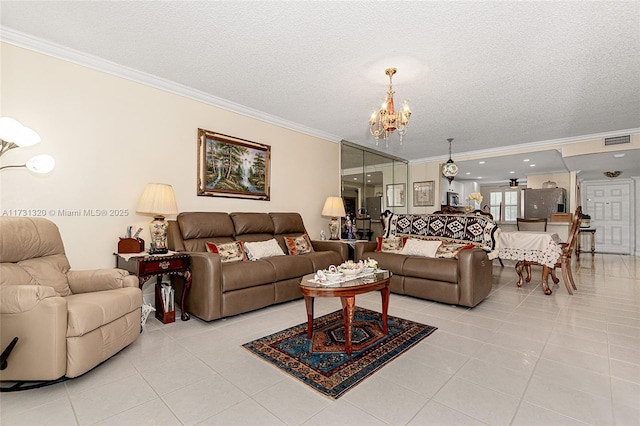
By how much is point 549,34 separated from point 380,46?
1363 mm

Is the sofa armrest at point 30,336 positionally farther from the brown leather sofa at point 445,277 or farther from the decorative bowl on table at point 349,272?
the brown leather sofa at point 445,277

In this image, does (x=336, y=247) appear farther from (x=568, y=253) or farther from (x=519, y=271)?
(x=568, y=253)

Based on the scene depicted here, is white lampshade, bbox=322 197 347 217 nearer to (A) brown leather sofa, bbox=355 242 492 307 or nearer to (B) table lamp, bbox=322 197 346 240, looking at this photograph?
(B) table lamp, bbox=322 197 346 240

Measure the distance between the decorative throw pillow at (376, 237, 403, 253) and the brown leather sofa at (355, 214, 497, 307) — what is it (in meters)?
0.12

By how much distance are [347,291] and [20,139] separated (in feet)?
8.69

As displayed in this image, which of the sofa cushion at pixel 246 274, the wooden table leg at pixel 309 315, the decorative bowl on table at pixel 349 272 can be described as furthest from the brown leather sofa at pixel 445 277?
the wooden table leg at pixel 309 315

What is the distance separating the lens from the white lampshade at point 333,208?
5.02 m

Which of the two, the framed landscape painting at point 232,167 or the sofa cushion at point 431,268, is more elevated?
the framed landscape painting at point 232,167

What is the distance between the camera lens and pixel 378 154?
22.4ft

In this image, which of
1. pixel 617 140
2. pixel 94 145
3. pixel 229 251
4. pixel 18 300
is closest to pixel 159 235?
pixel 229 251

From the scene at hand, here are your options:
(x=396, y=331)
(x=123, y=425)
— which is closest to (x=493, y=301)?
(x=396, y=331)

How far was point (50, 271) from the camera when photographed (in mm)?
2295

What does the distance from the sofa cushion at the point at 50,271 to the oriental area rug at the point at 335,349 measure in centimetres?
148

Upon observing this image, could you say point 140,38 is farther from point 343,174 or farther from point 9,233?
point 343,174
